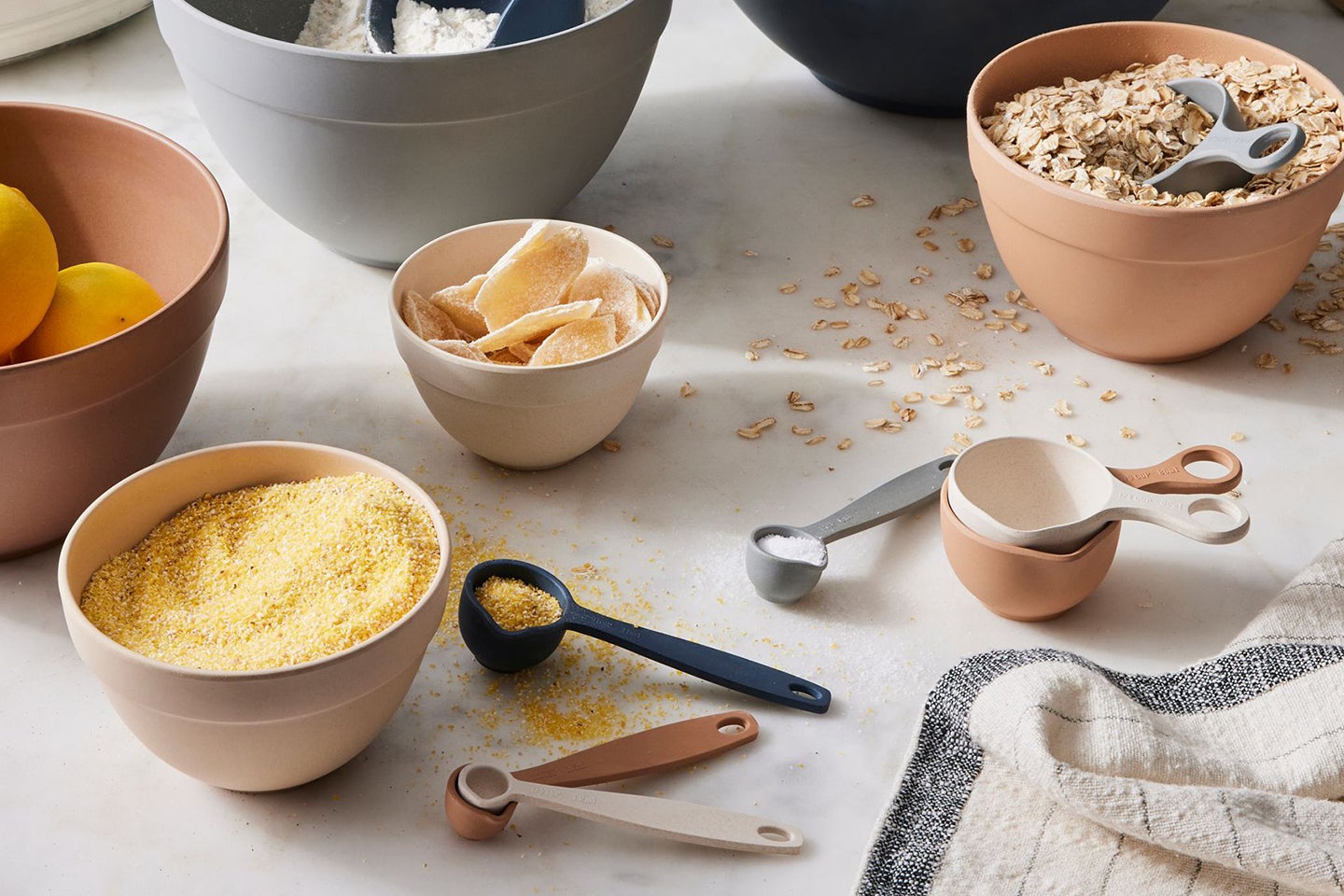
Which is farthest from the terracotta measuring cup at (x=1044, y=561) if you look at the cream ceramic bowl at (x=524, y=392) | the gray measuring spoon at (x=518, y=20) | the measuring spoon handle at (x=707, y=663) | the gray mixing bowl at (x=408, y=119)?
the gray measuring spoon at (x=518, y=20)

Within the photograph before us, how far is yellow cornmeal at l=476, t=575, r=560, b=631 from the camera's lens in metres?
0.85

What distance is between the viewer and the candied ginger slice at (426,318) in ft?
3.23

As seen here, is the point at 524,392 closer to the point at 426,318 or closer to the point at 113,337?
the point at 426,318

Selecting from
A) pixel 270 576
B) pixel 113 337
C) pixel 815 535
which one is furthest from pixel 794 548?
pixel 113 337

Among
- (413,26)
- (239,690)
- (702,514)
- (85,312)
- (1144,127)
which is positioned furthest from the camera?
(413,26)

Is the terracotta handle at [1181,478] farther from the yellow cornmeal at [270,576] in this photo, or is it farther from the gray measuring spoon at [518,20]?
the gray measuring spoon at [518,20]

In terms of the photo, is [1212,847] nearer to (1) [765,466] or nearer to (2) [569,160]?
(1) [765,466]

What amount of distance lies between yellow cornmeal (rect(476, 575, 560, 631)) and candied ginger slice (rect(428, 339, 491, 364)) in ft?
0.57

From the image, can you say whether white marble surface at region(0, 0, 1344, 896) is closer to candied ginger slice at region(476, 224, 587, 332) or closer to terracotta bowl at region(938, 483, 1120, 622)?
terracotta bowl at region(938, 483, 1120, 622)

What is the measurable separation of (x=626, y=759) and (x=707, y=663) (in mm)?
88

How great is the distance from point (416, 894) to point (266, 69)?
25.8 inches

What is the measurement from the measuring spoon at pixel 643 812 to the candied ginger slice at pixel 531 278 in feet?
1.19

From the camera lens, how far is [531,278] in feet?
3.21

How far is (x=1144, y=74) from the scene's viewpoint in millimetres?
1169
